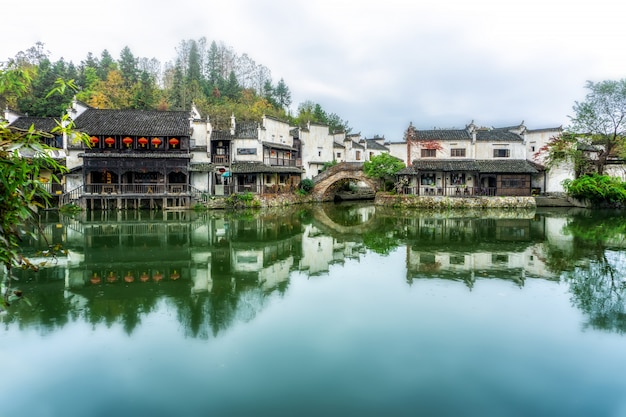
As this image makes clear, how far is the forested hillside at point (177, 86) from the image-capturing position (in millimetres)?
39656

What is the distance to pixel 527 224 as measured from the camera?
75.3ft

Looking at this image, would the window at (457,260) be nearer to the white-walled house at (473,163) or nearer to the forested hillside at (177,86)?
the white-walled house at (473,163)

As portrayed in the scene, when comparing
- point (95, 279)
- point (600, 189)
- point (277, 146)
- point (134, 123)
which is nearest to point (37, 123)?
point (134, 123)

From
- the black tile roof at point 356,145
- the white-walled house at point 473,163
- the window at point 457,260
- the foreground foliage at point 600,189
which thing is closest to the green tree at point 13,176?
the window at point 457,260

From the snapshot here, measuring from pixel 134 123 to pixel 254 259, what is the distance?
21.0m

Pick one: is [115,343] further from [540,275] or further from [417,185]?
[417,185]

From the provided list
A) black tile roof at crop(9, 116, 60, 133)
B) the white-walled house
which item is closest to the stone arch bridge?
the white-walled house

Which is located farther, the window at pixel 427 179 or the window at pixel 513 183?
the window at pixel 427 179

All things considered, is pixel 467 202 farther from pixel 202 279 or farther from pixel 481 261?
pixel 202 279

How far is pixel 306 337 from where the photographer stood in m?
7.47

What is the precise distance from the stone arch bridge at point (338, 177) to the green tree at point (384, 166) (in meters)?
1.45

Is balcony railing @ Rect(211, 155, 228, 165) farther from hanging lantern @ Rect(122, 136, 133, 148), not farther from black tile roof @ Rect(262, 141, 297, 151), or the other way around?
hanging lantern @ Rect(122, 136, 133, 148)

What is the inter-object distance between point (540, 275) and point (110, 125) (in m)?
28.4

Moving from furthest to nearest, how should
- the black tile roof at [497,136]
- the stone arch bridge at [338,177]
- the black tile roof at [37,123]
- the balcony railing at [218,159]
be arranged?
the stone arch bridge at [338,177] < the black tile roof at [497,136] < the balcony railing at [218,159] < the black tile roof at [37,123]
